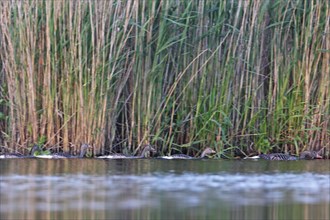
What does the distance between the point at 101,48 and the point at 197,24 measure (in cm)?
91

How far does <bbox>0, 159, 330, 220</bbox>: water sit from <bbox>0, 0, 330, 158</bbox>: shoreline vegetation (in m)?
0.51

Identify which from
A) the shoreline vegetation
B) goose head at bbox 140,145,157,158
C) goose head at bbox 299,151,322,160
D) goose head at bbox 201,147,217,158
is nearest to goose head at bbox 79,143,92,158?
the shoreline vegetation

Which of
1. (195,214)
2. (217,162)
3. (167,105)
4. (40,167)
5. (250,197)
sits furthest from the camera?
(167,105)

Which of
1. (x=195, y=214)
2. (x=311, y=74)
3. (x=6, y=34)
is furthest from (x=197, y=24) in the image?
(x=195, y=214)

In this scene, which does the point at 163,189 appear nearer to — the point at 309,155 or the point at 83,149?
the point at 83,149

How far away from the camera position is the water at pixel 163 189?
17.6 ft

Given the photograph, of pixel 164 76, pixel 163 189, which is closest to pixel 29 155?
pixel 164 76

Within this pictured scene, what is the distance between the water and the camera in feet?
17.6

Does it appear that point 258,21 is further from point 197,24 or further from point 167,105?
point 167,105

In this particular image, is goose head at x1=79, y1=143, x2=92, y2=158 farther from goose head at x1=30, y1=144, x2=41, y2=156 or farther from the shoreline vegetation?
goose head at x1=30, y1=144, x2=41, y2=156

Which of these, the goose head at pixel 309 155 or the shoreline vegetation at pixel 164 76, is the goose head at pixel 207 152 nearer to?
the shoreline vegetation at pixel 164 76

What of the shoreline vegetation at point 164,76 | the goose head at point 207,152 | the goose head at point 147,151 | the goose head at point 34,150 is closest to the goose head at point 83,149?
the shoreline vegetation at point 164,76

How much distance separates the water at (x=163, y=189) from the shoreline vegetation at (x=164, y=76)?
Result: 510mm

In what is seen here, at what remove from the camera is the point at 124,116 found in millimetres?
8812
